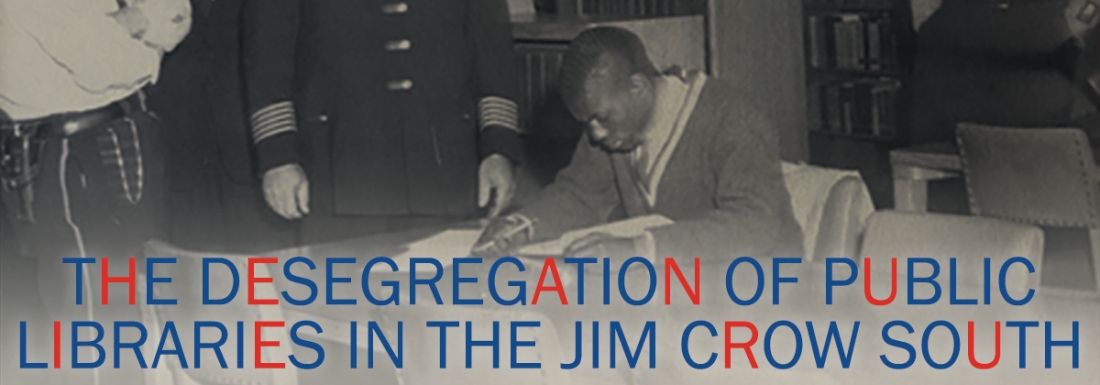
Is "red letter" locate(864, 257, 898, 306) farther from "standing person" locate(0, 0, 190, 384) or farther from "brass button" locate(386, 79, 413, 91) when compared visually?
"standing person" locate(0, 0, 190, 384)

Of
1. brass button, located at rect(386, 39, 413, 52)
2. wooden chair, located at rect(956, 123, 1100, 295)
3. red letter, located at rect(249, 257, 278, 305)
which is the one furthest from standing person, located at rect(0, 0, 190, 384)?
wooden chair, located at rect(956, 123, 1100, 295)

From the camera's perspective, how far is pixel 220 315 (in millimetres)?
3227

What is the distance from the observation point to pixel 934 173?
10.5ft

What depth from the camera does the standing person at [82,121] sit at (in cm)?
324

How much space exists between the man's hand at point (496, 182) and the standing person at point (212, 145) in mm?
456

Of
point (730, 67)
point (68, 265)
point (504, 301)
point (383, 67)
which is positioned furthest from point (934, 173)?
point (68, 265)

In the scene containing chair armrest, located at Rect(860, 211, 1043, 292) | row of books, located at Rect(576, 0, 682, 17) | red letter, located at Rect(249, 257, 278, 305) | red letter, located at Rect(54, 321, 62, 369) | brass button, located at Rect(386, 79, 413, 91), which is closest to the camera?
chair armrest, located at Rect(860, 211, 1043, 292)

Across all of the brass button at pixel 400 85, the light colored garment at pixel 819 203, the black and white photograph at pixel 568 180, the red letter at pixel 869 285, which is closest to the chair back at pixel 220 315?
the black and white photograph at pixel 568 180

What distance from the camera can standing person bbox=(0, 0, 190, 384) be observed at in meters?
3.24

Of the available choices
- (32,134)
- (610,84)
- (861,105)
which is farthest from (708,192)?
(32,134)

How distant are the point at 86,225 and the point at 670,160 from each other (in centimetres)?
140

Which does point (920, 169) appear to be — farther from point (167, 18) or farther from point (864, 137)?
point (167, 18)

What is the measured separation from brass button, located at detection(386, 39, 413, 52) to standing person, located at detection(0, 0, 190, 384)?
476 mm

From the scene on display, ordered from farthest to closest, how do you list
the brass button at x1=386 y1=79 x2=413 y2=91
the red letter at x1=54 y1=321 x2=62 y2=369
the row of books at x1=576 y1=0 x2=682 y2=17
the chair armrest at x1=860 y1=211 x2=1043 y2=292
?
the red letter at x1=54 y1=321 x2=62 y2=369 → the brass button at x1=386 y1=79 x2=413 y2=91 → the row of books at x1=576 y1=0 x2=682 y2=17 → the chair armrest at x1=860 y1=211 x2=1043 y2=292
